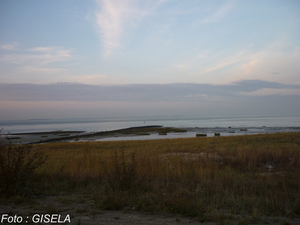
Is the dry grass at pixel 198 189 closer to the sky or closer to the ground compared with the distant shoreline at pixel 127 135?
closer to the sky

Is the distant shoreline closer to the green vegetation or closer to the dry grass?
the dry grass

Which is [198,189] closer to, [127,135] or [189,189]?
[189,189]

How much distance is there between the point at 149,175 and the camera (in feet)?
26.6

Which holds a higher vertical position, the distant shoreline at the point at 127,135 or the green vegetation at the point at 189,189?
the green vegetation at the point at 189,189

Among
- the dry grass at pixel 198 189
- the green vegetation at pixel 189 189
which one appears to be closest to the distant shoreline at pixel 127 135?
the dry grass at pixel 198 189

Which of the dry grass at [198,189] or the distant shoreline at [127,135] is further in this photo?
the distant shoreline at [127,135]

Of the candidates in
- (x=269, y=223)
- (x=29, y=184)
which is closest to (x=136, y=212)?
(x=269, y=223)

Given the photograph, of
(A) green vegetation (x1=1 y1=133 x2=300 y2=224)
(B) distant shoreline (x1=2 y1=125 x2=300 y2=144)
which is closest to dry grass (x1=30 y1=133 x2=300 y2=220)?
(A) green vegetation (x1=1 y1=133 x2=300 y2=224)

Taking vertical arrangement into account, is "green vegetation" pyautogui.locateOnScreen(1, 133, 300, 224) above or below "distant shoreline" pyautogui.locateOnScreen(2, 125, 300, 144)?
above

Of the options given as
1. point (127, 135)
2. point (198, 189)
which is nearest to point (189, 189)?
point (198, 189)

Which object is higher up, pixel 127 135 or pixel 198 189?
pixel 198 189

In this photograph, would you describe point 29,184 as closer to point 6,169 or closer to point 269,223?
point 6,169

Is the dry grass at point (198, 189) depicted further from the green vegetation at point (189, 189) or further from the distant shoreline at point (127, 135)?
the distant shoreline at point (127, 135)

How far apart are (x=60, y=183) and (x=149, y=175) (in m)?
3.21
